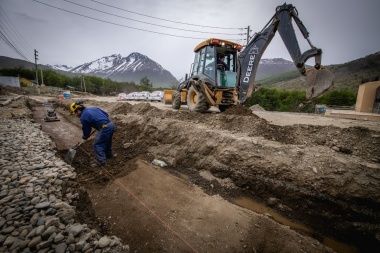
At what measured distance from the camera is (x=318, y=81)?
501cm

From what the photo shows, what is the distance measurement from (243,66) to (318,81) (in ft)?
8.05

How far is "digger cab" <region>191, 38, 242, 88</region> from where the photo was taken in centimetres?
745

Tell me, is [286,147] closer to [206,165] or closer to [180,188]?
[206,165]

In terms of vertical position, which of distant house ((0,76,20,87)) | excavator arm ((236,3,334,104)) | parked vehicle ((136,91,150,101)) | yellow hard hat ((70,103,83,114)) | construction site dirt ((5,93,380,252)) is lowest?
construction site dirt ((5,93,380,252))

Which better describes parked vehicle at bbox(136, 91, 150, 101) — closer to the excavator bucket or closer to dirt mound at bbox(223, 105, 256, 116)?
dirt mound at bbox(223, 105, 256, 116)

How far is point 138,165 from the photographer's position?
4980 millimetres

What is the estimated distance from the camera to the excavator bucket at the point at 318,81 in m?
4.81

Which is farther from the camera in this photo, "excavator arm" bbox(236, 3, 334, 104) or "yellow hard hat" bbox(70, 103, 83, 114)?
"excavator arm" bbox(236, 3, 334, 104)

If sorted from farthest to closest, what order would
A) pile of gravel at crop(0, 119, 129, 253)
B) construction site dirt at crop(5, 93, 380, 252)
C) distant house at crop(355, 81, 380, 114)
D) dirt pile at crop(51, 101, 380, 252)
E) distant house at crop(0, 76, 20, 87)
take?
distant house at crop(0, 76, 20, 87)
distant house at crop(355, 81, 380, 114)
dirt pile at crop(51, 101, 380, 252)
construction site dirt at crop(5, 93, 380, 252)
pile of gravel at crop(0, 119, 129, 253)

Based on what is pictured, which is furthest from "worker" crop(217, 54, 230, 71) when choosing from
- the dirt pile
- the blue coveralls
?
the blue coveralls

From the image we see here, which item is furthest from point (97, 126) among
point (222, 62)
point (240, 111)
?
point (222, 62)

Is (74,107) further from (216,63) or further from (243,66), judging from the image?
(243,66)

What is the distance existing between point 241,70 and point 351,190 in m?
4.82

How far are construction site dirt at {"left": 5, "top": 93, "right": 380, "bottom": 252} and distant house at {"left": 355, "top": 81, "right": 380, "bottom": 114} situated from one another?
2455 cm
